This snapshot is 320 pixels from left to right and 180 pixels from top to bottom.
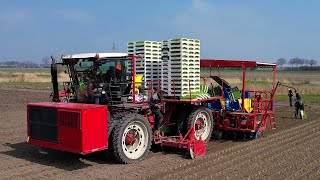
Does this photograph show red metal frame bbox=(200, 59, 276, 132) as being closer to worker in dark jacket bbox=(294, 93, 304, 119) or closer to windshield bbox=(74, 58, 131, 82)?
windshield bbox=(74, 58, 131, 82)

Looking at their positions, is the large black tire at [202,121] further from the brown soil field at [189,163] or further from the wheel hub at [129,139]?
the wheel hub at [129,139]

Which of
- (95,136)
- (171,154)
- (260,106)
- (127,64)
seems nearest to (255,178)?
(171,154)

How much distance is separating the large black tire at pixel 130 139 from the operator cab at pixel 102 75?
2.31 feet

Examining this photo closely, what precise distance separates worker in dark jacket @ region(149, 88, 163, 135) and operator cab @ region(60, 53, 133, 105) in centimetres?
62

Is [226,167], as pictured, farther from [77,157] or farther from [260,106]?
[260,106]

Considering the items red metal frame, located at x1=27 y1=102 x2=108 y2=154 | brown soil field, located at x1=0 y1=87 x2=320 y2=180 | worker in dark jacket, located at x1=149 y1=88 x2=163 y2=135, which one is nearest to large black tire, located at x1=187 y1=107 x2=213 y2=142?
brown soil field, located at x1=0 y1=87 x2=320 y2=180

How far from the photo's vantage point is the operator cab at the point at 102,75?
880cm

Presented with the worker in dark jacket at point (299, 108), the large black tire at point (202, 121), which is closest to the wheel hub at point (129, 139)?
the large black tire at point (202, 121)

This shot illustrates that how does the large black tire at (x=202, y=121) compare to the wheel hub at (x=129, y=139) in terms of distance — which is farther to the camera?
the large black tire at (x=202, y=121)

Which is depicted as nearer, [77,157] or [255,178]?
[255,178]

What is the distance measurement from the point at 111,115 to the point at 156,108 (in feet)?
3.93

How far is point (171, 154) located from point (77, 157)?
88.7 inches

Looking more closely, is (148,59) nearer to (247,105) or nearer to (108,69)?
(108,69)

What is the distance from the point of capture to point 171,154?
946 cm
